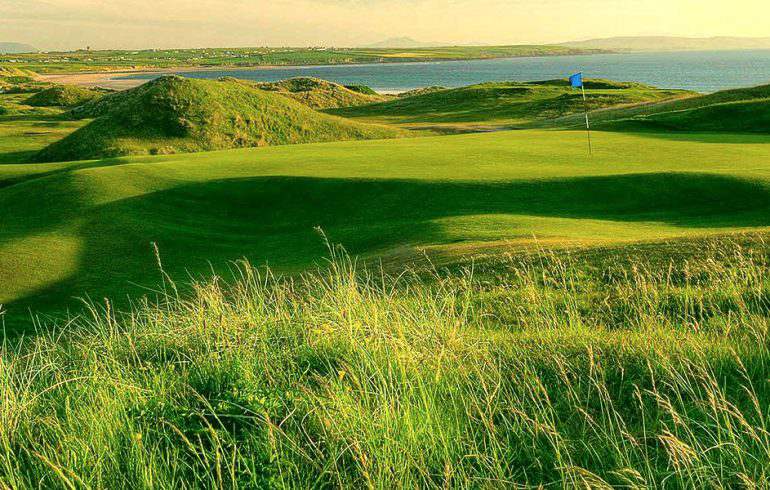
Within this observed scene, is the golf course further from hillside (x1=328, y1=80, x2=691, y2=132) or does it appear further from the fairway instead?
hillside (x1=328, y1=80, x2=691, y2=132)

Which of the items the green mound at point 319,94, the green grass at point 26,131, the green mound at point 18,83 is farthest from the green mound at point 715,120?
the green mound at point 18,83

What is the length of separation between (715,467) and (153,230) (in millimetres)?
15805

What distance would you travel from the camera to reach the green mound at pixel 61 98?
259 ft

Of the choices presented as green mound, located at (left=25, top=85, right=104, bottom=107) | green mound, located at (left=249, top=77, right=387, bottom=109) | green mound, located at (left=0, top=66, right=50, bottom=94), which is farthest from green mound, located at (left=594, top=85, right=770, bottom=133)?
green mound, located at (left=0, top=66, right=50, bottom=94)

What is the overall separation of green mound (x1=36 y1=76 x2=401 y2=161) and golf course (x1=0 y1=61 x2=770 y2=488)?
11.6 metres

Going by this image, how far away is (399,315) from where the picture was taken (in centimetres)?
623

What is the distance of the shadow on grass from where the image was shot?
593 inches

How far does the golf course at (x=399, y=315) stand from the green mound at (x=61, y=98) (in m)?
57.5

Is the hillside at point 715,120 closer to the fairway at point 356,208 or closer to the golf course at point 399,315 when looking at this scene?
the golf course at point 399,315

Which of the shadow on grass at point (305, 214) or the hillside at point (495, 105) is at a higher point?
the hillside at point (495, 105)

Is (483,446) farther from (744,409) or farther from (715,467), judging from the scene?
(744,409)

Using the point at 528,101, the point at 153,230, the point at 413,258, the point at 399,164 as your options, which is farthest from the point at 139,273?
the point at 528,101

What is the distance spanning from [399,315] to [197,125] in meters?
38.0

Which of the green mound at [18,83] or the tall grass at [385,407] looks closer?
the tall grass at [385,407]
